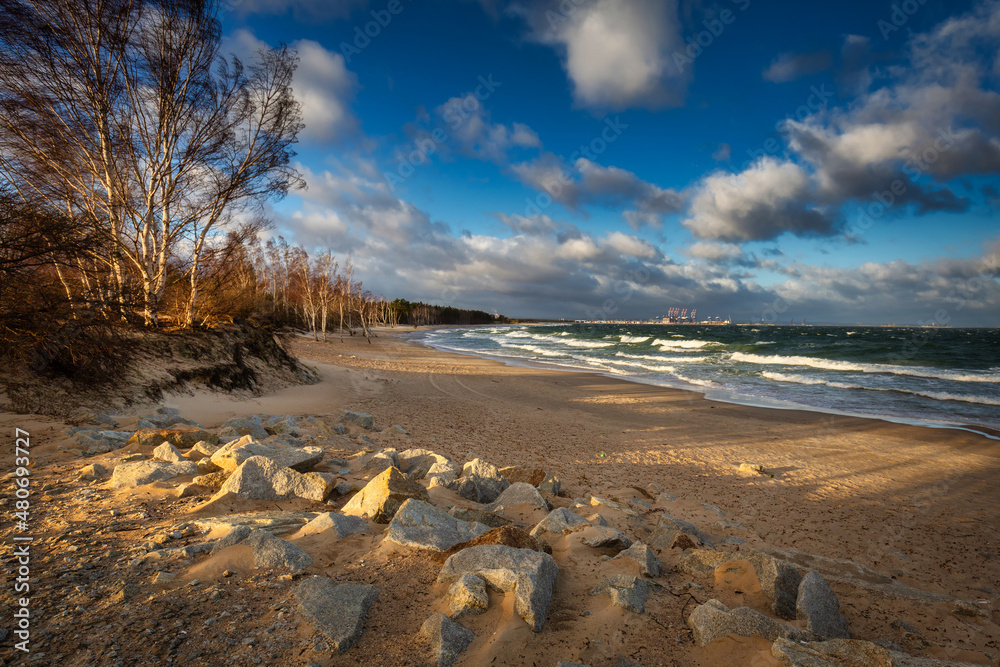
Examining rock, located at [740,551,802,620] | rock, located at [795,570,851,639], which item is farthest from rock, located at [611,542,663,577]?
rock, located at [795,570,851,639]

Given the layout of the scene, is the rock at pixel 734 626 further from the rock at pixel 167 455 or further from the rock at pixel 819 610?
the rock at pixel 167 455

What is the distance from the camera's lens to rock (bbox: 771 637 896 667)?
2.04 metres

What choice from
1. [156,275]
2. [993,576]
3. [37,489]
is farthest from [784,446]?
[156,275]

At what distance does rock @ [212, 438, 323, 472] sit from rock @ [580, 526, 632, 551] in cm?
328

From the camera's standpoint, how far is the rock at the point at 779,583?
2.80 metres

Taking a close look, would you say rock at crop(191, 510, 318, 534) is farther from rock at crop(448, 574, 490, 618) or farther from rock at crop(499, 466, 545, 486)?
rock at crop(499, 466, 545, 486)

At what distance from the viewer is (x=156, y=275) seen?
10.1m

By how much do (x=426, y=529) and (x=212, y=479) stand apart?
2.56 m

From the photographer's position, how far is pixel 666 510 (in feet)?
18.7

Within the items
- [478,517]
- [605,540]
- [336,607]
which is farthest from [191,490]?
[605,540]

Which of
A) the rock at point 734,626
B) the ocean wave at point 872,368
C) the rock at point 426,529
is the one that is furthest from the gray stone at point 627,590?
the ocean wave at point 872,368

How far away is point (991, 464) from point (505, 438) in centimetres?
1127

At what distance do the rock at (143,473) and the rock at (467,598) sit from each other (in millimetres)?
3510

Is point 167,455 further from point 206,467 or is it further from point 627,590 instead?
point 627,590
